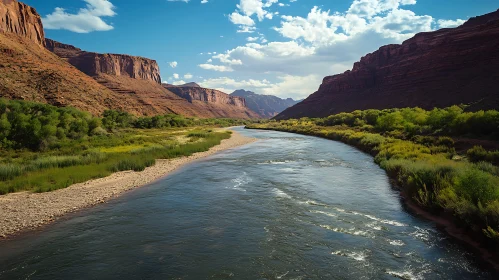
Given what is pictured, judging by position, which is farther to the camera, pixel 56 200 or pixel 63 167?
pixel 63 167

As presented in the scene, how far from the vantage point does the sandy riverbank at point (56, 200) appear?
1218cm

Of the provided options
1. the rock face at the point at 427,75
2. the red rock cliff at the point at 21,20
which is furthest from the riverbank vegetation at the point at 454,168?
the red rock cliff at the point at 21,20

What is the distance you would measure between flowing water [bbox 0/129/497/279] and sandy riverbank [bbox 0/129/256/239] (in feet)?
3.22

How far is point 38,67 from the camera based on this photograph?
72.9 metres

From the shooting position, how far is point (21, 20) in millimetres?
103000

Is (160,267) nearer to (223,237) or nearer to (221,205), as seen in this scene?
(223,237)

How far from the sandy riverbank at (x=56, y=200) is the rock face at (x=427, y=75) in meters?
47.5

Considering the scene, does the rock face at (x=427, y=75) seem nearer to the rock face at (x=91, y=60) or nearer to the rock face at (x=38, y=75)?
the rock face at (x=38, y=75)

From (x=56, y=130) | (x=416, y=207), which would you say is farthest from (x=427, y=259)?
(x=56, y=130)

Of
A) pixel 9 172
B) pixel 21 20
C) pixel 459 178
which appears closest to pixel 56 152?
pixel 9 172

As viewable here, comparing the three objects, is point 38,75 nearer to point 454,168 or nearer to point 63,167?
point 63,167

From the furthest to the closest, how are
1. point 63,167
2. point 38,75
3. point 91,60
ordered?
A: point 91,60
point 38,75
point 63,167

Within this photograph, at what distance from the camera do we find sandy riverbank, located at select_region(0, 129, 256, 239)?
39.9 feet

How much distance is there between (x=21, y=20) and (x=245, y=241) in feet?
436
